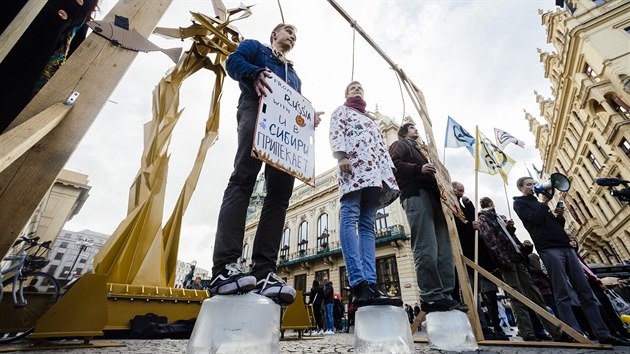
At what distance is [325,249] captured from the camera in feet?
60.8

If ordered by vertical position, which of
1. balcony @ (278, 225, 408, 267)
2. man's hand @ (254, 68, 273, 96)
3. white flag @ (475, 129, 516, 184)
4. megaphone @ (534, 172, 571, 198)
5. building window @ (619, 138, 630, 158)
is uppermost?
building window @ (619, 138, 630, 158)

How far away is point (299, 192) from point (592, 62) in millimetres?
21748

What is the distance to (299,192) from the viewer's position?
24.0m

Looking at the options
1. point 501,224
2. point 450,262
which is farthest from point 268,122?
point 501,224

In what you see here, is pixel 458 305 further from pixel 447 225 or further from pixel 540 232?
pixel 540 232

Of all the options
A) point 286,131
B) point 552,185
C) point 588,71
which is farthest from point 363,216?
point 588,71

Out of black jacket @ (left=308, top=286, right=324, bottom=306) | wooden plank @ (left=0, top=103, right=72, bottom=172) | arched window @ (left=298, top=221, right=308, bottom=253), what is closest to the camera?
wooden plank @ (left=0, top=103, right=72, bottom=172)

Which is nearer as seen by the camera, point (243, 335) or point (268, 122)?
point (243, 335)

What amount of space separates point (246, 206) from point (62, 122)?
91cm

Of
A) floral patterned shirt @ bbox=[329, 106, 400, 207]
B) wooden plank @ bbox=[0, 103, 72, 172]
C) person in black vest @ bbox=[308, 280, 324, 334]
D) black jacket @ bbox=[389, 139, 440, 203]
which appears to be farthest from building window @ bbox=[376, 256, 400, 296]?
wooden plank @ bbox=[0, 103, 72, 172]

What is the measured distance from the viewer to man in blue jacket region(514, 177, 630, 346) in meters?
2.32

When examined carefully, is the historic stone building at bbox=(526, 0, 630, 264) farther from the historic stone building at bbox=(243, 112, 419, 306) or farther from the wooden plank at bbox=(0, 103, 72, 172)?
the wooden plank at bbox=(0, 103, 72, 172)

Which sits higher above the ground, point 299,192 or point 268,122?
point 299,192

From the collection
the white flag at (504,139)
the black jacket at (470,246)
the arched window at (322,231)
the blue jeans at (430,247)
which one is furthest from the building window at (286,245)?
the blue jeans at (430,247)
